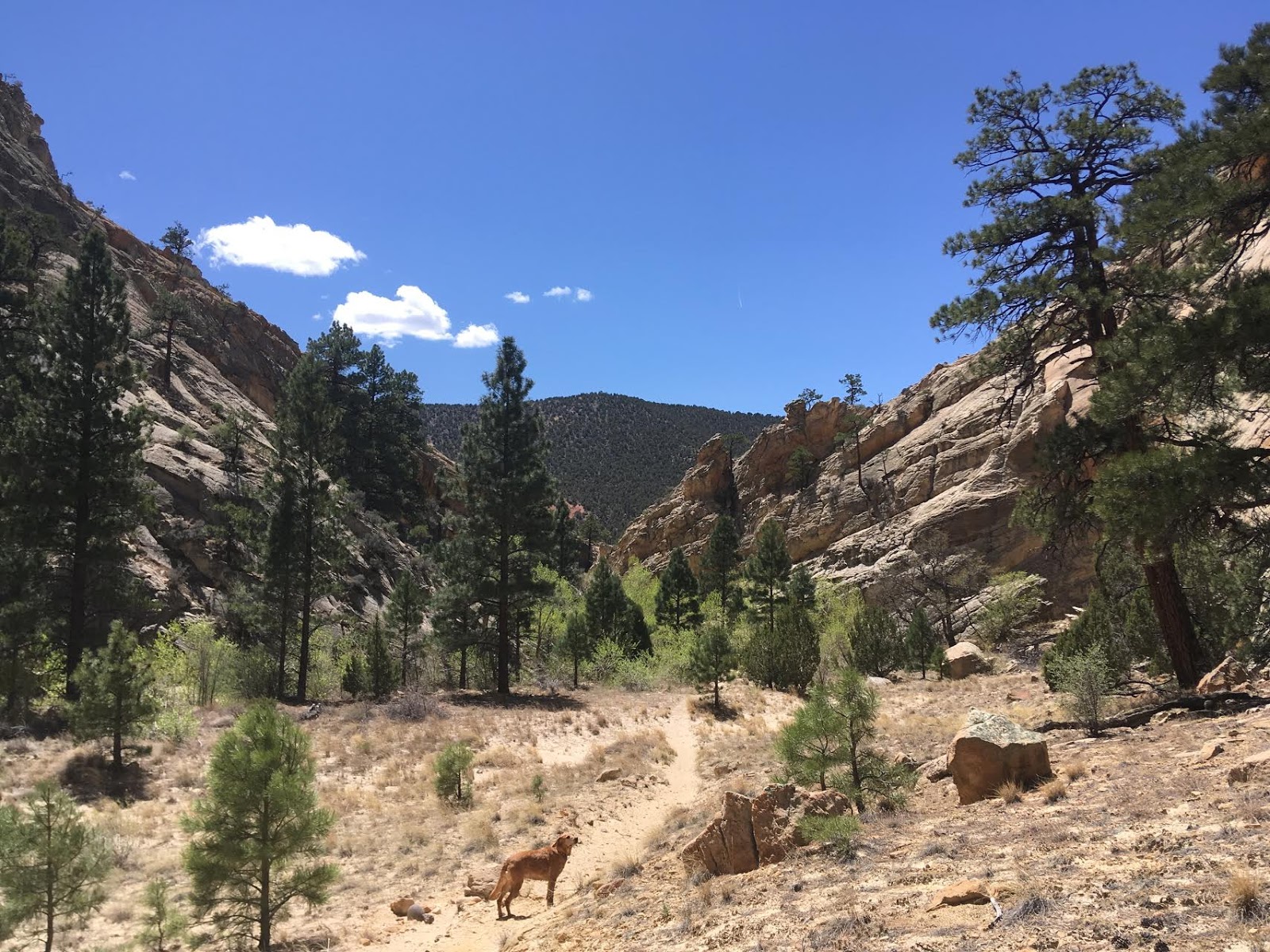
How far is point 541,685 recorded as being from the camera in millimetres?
30312

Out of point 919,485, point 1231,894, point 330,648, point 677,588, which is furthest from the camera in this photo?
point 919,485

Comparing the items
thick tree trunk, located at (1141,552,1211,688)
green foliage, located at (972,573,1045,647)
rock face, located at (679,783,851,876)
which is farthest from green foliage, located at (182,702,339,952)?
green foliage, located at (972,573,1045,647)

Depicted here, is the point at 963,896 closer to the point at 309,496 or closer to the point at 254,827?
the point at 254,827

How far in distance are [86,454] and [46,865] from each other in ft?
52.5

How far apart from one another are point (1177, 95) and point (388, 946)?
53.6 ft

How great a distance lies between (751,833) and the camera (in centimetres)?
748

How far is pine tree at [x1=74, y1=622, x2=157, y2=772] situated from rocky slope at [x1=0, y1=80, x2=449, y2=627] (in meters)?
8.23

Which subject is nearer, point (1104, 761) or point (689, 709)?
point (1104, 761)

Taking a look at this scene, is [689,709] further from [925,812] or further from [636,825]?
[925,812]

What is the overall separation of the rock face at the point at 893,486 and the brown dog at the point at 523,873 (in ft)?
91.1

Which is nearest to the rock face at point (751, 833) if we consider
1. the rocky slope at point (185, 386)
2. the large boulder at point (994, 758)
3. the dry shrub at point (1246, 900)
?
the large boulder at point (994, 758)

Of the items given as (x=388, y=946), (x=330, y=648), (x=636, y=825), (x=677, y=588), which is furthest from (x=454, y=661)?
(x=388, y=946)

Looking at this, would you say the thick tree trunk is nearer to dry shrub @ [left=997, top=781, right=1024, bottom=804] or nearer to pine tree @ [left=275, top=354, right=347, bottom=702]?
dry shrub @ [left=997, top=781, right=1024, bottom=804]

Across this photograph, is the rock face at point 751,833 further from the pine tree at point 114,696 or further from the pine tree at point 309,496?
the pine tree at point 309,496
